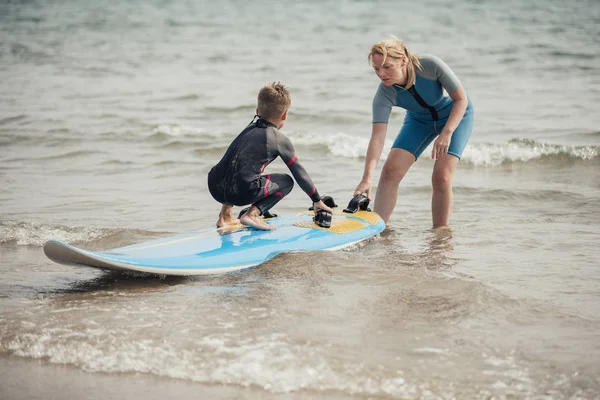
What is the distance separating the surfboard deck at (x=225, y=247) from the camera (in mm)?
4671

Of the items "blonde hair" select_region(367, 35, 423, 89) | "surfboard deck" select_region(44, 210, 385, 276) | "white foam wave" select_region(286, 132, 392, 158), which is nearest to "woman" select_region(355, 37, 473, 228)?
"blonde hair" select_region(367, 35, 423, 89)

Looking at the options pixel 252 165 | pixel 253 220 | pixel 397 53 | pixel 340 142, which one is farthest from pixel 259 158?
pixel 340 142

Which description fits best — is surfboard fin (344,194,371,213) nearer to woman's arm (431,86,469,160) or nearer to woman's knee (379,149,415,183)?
woman's knee (379,149,415,183)

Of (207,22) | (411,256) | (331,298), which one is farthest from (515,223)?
(207,22)

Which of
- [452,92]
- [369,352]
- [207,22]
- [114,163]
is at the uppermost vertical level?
[207,22]

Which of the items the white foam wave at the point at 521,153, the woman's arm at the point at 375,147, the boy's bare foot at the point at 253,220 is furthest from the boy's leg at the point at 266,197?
the white foam wave at the point at 521,153

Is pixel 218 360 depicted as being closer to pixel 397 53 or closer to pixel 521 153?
pixel 397 53

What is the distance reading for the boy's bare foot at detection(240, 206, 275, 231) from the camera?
561 cm

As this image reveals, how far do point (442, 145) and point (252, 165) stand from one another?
144 centimetres

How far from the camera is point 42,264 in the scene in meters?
5.53

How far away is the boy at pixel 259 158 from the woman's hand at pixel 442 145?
0.99m

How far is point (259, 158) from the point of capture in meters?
5.40

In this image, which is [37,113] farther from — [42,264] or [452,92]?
[452,92]

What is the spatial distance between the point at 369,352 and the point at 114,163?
651 centimetres
